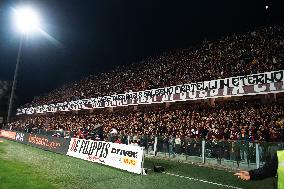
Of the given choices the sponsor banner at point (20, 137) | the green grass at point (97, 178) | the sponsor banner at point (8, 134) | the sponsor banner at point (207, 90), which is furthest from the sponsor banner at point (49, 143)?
the sponsor banner at point (207, 90)

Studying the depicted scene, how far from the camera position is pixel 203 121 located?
2030 centimetres

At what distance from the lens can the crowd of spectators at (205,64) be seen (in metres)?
21.4

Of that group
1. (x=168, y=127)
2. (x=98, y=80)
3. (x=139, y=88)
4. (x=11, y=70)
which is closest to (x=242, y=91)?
(x=168, y=127)

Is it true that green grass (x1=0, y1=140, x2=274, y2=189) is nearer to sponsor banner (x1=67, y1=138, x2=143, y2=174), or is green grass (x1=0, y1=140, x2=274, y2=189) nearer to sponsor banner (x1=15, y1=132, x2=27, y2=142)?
sponsor banner (x1=67, y1=138, x2=143, y2=174)

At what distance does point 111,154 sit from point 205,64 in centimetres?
1473

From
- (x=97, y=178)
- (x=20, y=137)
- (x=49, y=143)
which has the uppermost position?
(x=20, y=137)

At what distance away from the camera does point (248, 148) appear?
13336 millimetres

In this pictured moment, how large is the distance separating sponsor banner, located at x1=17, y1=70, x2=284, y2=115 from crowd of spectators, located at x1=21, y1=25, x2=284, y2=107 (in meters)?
0.71

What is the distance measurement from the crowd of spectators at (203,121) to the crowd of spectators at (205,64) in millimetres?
2234

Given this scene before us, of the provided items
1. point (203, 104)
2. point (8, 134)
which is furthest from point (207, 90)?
point (8, 134)

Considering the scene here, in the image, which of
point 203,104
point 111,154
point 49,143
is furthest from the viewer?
point 203,104

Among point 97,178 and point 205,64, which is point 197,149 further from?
point 205,64

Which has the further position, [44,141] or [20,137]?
[20,137]

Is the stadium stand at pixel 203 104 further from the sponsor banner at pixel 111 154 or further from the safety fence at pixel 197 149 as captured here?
the sponsor banner at pixel 111 154
